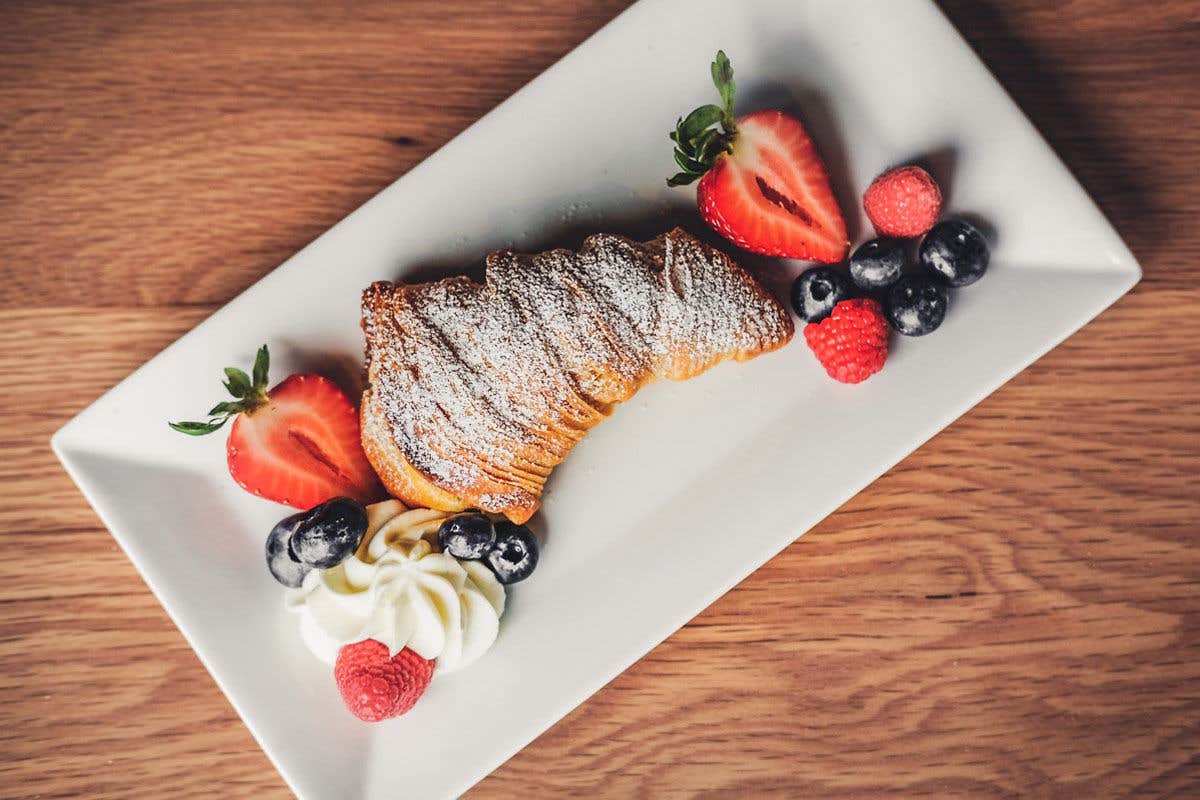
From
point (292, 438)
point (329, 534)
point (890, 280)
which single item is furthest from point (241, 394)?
point (890, 280)

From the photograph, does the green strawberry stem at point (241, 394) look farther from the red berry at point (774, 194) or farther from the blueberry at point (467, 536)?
the red berry at point (774, 194)

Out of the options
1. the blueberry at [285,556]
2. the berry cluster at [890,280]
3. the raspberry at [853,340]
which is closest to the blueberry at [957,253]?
the berry cluster at [890,280]

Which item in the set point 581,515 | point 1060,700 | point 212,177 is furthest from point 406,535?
point 1060,700

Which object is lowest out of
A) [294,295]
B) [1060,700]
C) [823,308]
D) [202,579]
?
[1060,700]

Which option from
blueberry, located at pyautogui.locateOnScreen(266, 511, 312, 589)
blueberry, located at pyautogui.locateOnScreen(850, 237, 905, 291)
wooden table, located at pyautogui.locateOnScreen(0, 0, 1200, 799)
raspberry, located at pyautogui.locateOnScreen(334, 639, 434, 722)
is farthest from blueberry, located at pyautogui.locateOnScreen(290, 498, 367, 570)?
blueberry, located at pyautogui.locateOnScreen(850, 237, 905, 291)

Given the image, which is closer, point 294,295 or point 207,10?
point 294,295

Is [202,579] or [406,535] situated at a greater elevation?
[202,579]

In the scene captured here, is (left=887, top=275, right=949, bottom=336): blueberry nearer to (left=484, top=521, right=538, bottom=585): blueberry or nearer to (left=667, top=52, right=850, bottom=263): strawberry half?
(left=667, top=52, right=850, bottom=263): strawberry half

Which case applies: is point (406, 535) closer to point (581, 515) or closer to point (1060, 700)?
point (581, 515)
